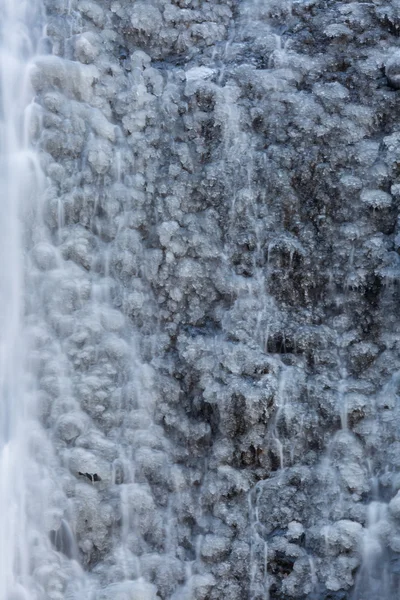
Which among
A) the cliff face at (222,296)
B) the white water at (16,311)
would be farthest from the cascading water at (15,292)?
the cliff face at (222,296)

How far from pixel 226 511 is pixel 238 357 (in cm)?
94

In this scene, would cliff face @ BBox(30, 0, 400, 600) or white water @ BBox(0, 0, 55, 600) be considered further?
cliff face @ BBox(30, 0, 400, 600)

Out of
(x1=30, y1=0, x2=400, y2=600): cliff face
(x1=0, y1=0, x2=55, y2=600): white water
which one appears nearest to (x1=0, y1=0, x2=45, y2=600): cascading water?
(x1=0, y1=0, x2=55, y2=600): white water

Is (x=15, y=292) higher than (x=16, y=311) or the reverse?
higher

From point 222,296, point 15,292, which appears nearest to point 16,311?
point 15,292

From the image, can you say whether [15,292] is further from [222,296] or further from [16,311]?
[222,296]

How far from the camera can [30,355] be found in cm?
555

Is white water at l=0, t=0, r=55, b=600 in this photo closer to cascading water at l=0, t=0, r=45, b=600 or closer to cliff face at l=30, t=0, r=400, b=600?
cascading water at l=0, t=0, r=45, b=600

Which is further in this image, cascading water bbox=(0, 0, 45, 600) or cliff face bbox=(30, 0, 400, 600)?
cliff face bbox=(30, 0, 400, 600)

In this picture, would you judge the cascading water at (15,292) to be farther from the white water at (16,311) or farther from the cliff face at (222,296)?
the cliff face at (222,296)

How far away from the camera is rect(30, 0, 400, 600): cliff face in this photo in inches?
205

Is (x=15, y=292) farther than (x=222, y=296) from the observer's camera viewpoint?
No

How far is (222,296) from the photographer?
19.3 ft

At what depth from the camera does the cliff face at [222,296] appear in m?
5.20
